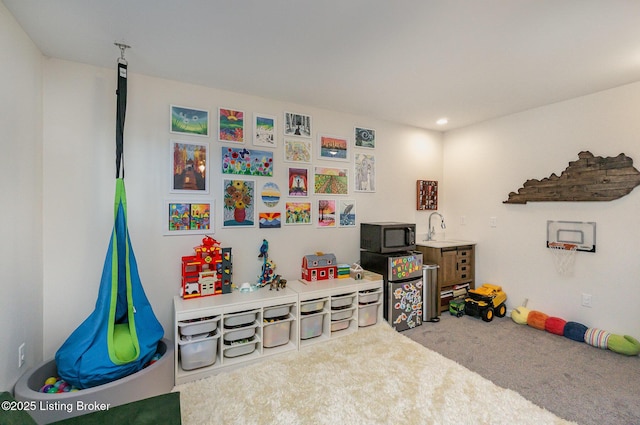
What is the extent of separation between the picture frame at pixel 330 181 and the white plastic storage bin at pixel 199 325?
1638 mm

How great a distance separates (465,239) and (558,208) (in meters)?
1.12

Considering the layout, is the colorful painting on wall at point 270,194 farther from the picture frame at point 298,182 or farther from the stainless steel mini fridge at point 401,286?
the stainless steel mini fridge at point 401,286

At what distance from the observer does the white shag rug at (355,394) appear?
1.76 metres

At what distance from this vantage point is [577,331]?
9.12 feet

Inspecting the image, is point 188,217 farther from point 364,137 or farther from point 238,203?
point 364,137

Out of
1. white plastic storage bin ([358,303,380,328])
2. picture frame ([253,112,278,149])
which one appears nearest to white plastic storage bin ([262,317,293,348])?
white plastic storage bin ([358,303,380,328])

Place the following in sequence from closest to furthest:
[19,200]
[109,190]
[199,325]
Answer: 1. [19,200]
2. [199,325]
3. [109,190]

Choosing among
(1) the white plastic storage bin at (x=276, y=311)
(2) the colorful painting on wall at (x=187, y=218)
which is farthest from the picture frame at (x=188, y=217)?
(1) the white plastic storage bin at (x=276, y=311)

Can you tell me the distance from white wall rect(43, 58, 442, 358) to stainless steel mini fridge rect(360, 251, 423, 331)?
2.89 ft

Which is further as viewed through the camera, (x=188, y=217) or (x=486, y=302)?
(x=486, y=302)

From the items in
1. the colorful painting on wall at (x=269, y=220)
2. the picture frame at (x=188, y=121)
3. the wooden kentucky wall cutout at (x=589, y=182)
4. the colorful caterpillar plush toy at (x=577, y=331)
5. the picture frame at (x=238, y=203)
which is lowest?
the colorful caterpillar plush toy at (x=577, y=331)

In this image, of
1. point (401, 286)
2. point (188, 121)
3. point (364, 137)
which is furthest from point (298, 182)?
point (401, 286)

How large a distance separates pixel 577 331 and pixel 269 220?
10.4 feet

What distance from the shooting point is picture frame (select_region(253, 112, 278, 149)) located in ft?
9.42
